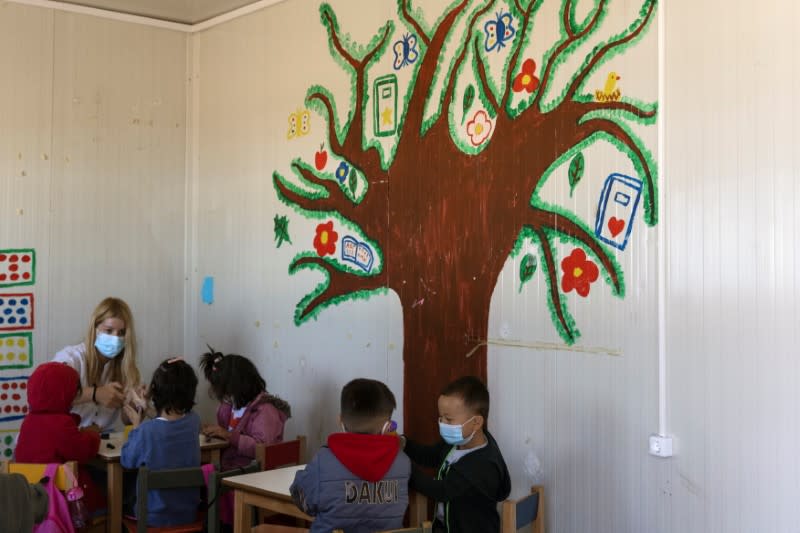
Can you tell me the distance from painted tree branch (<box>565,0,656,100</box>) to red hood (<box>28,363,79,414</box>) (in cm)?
233

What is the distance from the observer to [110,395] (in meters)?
4.26

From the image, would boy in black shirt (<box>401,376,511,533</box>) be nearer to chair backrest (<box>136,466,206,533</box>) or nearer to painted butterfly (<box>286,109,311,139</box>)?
chair backrest (<box>136,466,206,533</box>)

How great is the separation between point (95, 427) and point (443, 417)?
6.44 feet

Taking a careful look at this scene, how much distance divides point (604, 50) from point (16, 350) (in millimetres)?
3638

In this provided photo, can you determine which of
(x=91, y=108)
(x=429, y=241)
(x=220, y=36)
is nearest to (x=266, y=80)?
(x=220, y=36)

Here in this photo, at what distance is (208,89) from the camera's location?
5.55 m

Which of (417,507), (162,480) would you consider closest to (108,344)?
(162,480)

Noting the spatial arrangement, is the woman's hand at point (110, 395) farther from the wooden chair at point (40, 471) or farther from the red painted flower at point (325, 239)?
the red painted flower at point (325, 239)

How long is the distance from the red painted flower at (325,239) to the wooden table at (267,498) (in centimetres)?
143

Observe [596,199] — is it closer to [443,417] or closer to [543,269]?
[543,269]

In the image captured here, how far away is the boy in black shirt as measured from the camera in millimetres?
2998

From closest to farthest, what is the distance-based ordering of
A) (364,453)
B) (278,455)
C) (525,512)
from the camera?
(364,453) → (525,512) → (278,455)

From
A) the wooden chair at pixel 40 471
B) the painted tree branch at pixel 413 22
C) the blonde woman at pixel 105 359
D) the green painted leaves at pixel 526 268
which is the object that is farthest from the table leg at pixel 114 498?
the painted tree branch at pixel 413 22

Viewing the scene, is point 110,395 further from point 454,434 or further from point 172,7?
point 172,7
